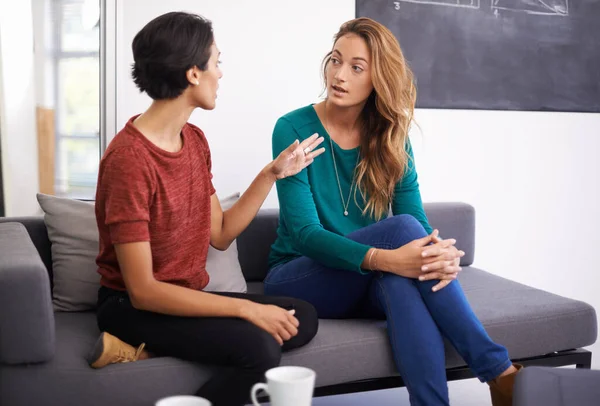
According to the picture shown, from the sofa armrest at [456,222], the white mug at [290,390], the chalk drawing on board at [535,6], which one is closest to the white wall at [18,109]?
the sofa armrest at [456,222]

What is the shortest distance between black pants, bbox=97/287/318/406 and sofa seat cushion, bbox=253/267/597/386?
176 millimetres

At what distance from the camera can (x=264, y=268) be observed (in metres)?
2.57

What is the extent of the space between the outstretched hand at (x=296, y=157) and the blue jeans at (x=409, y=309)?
0.26 metres

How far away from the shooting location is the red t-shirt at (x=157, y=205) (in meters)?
1.68

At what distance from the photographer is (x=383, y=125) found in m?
2.30

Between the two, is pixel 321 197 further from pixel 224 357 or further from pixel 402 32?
pixel 402 32

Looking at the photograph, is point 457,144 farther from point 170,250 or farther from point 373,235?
point 170,250

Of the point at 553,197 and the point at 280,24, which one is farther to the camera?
the point at 553,197

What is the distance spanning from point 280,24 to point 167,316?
150cm

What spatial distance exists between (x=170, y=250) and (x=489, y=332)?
950mm

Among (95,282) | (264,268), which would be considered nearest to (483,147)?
(264,268)

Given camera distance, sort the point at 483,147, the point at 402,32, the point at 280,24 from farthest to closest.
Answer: the point at 483,147 → the point at 402,32 → the point at 280,24

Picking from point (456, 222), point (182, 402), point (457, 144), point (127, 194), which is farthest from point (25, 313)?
point (457, 144)

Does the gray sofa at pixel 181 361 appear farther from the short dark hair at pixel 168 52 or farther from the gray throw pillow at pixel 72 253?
the short dark hair at pixel 168 52
